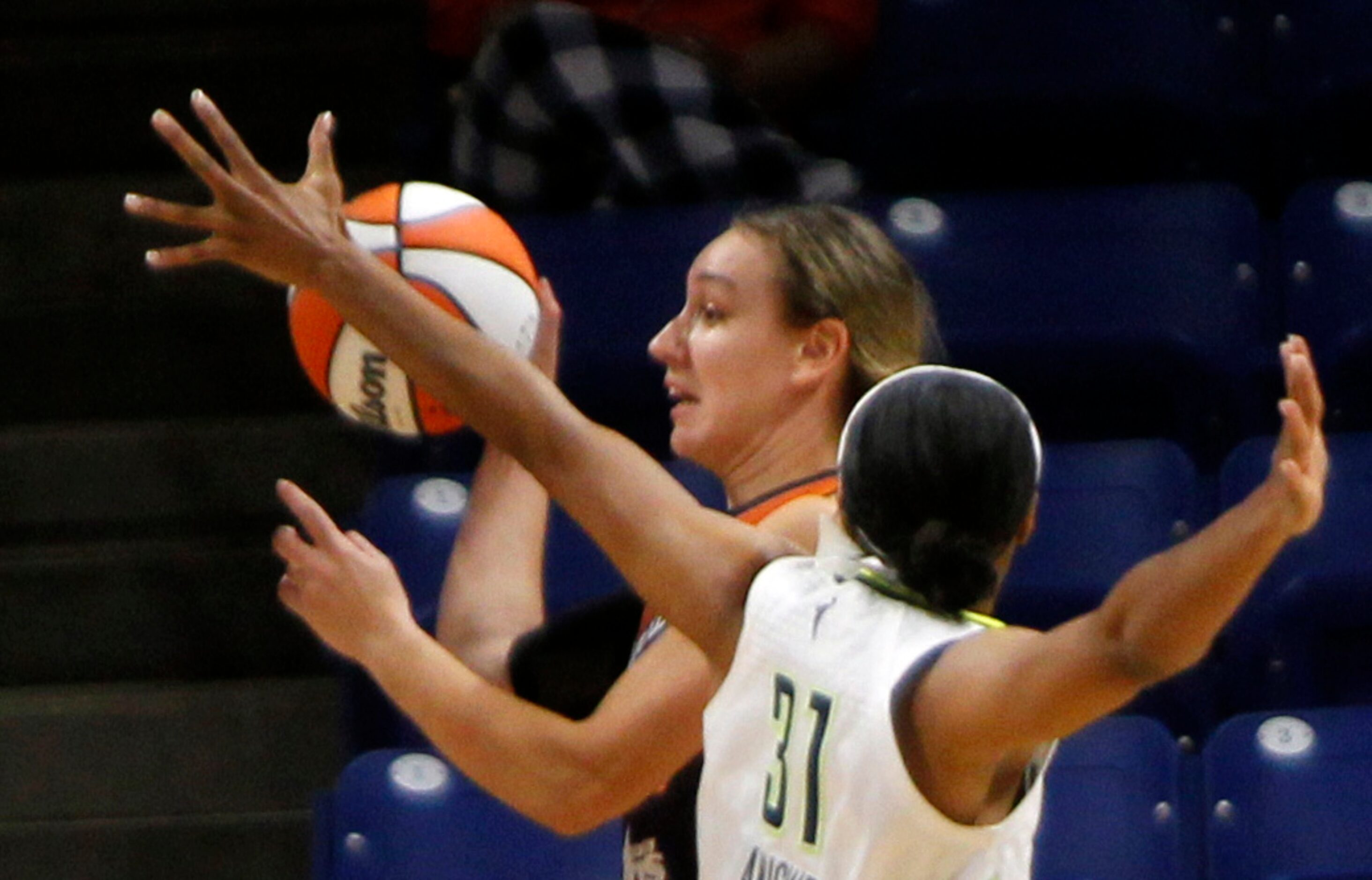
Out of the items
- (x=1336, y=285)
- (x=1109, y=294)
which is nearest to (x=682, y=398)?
(x=1109, y=294)

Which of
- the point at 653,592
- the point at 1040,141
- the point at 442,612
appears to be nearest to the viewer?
the point at 653,592

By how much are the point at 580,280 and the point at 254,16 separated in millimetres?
1300

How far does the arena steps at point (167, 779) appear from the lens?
3.19 m

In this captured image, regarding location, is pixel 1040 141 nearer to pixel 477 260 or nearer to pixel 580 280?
pixel 580 280

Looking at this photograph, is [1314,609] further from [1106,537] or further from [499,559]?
[499,559]

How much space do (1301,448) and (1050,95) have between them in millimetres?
2215

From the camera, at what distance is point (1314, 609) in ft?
9.46

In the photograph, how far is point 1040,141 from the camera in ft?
12.0

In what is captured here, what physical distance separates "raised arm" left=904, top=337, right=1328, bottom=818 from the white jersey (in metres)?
0.02

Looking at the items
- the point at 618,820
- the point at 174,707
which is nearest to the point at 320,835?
the point at 618,820

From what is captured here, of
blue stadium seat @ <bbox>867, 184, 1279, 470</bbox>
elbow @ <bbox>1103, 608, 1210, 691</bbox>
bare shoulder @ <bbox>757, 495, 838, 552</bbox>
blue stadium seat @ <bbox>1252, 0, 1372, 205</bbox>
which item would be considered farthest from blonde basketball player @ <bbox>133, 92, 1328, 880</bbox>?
blue stadium seat @ <bbox>1252, 0, 1372, 205</bbox>

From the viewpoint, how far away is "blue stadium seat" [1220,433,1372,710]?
9.45 feet

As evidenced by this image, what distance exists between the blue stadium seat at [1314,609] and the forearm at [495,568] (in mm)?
952

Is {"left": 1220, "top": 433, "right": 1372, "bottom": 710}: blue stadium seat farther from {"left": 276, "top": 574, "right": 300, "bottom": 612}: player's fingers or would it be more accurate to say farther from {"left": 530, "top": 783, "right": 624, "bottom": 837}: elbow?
{"left": 276, "top": 574, "right": 300, "bottom": 612}: player's fingers
